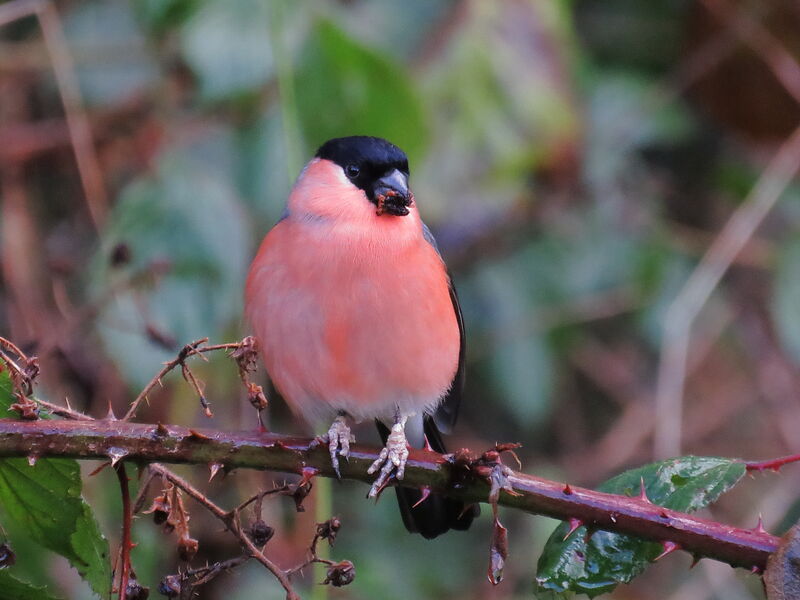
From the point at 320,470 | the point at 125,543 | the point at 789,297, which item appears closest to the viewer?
the point at 125,543

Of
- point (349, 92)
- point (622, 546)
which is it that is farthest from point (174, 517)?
point (349, 92)

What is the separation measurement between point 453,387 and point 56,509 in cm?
150

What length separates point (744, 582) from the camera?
4.16 meters

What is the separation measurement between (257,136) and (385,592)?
1695 mm

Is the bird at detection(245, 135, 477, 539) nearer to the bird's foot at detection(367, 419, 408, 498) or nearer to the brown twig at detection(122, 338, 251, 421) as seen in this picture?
the bird's foot at detection(367, 419, 408, 498)

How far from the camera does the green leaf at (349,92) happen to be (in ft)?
10.6

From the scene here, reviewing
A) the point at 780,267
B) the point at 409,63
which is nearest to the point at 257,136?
the point at 409,63

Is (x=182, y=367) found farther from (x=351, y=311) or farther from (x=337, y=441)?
(x=351, y=311)

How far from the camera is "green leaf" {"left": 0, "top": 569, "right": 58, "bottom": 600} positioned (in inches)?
67.3

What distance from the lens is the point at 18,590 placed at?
172cm

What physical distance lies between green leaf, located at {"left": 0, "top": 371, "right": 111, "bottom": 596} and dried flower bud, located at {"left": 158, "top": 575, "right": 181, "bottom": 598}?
0.12 meters

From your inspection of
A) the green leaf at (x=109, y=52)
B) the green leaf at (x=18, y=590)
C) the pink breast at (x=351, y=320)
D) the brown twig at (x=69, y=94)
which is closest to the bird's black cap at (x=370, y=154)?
the pink breast at (x=351, y=320)

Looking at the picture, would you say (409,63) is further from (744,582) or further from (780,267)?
(744,582)

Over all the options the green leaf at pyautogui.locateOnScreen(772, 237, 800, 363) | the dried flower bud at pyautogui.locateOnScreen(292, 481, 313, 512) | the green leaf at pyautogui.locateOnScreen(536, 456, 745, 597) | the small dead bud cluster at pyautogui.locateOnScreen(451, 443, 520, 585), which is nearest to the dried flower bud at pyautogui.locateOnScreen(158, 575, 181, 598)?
the dried flower bud at pyautogui.locateOnScreen(292, 481, 313, 512)
